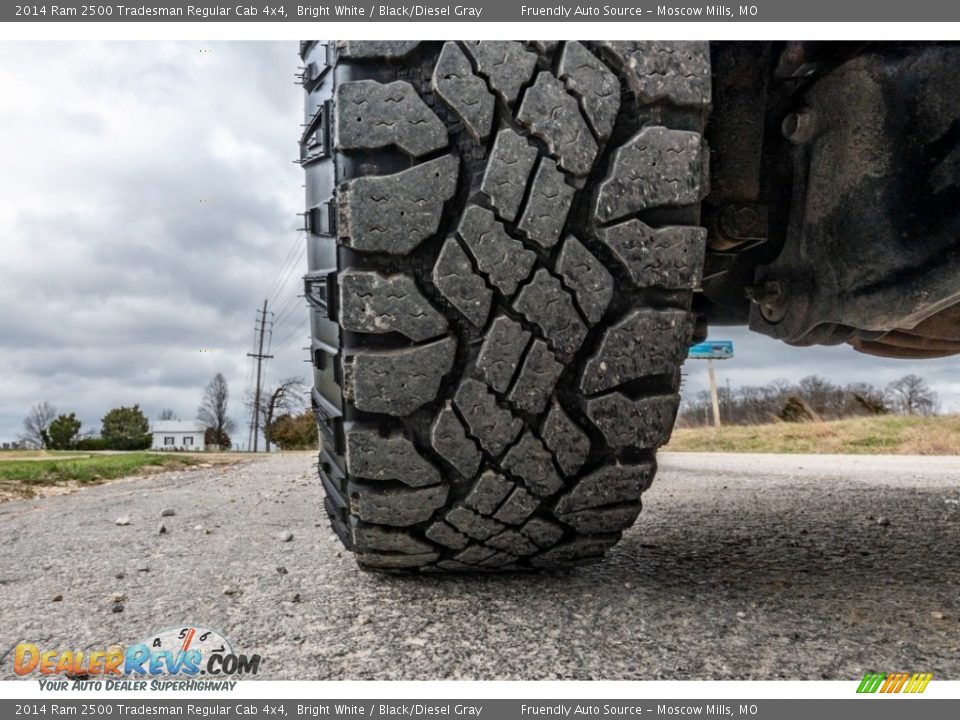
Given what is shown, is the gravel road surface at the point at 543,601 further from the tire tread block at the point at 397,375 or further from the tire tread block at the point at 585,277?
the tire tread block at the point at 585,277

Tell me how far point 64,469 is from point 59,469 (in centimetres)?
3

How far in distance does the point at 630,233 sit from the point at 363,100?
461mm

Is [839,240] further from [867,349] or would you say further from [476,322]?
[867,349]

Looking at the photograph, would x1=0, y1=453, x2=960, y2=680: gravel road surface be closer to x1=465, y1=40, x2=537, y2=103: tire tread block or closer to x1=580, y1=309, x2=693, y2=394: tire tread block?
x1=580, y1=309, x2=693, y2=394: tire tread block

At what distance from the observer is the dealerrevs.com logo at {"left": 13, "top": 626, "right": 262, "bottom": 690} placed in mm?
1012

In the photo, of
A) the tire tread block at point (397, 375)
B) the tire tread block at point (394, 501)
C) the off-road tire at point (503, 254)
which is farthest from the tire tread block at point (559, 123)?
the tire tread block at point (394, 501)

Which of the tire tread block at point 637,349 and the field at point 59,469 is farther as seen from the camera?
the field at point 59,469

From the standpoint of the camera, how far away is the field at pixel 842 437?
22.4ft

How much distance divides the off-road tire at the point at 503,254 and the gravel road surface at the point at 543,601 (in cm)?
23

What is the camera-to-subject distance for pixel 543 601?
1.29 meters

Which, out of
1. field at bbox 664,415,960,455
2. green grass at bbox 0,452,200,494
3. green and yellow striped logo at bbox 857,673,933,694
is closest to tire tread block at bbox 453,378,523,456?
green and yellow striped logo at bbox 857,673,933,694

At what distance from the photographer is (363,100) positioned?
1032 mm

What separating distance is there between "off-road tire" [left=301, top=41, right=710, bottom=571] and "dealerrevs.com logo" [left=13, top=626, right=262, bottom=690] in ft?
1.00

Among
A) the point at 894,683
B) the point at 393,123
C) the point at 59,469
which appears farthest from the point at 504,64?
the point at 59,469
